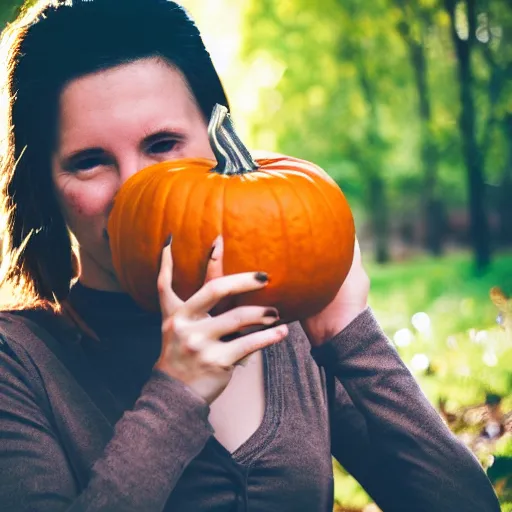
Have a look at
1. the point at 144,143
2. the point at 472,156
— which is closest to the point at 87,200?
the point at 144,143

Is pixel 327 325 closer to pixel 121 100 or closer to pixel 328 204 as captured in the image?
pixel 328 204

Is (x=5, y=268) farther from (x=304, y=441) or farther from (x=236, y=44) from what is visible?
(x=236, y=44)

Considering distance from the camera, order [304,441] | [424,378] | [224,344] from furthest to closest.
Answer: [424,378] < [304,441] < [224,344]

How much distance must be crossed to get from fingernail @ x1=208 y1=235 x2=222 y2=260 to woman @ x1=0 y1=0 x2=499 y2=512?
15cm

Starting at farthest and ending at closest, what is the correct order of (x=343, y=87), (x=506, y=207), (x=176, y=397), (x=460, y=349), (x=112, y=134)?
(x=343, y=87), (x=506, y=207), (x=460, y=349), (x=112, y=134), (x=176, y=397)

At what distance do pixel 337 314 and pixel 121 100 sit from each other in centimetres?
66

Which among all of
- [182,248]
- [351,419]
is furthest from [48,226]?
[351,419]

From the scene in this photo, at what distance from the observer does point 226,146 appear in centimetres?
131

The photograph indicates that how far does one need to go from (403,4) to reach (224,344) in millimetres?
8012

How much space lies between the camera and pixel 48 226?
1774 mm

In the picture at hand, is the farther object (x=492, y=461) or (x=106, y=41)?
(x=492, y=461)

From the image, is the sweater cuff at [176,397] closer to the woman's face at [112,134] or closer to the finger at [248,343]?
the finger at [248,343]

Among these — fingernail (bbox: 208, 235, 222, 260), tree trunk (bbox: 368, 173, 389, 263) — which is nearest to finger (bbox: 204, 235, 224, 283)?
fingernail (bbox: 208, 235, 222, 260)

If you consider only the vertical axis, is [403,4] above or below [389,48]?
above
